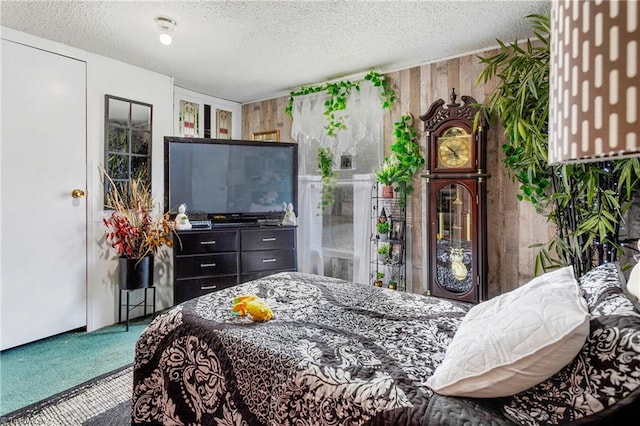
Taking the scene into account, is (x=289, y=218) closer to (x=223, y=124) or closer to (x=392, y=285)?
(x=392, y=285)

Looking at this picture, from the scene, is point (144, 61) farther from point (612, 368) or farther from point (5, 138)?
point (612, 368)

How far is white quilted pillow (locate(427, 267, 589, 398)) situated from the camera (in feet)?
2.92

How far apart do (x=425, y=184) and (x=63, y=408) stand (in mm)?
2936

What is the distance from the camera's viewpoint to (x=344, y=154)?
3740 millimetres

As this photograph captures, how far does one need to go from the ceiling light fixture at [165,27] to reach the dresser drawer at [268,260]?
6.32 ft

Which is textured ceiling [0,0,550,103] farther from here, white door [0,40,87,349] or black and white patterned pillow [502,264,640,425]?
black and white patterned pillow [502,264,640,425]

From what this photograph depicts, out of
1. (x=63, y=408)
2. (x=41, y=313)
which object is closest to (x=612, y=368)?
(x=63, y=408)

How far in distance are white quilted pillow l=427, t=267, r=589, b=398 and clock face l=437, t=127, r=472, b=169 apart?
5.97 feet

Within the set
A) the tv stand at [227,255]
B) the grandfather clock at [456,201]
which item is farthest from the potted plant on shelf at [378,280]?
the tv stand at [227,255]

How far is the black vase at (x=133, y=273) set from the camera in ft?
9.89

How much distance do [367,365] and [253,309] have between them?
623mm

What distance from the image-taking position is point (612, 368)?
81 centimetres

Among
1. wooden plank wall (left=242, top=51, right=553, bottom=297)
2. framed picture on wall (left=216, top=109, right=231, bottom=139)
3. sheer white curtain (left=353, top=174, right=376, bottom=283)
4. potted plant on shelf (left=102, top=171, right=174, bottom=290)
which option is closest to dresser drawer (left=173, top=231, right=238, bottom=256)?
potted plant on shelf (left=102, top=171, right=174, bottom=290)

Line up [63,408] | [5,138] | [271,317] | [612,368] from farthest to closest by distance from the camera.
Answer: [5,138]
[63,408]
[271,317]
[612,368]
